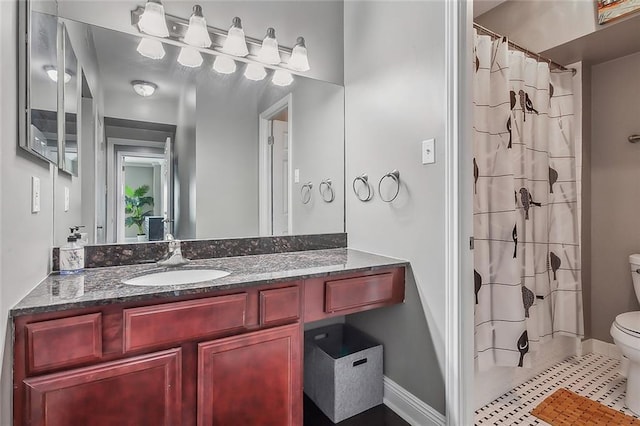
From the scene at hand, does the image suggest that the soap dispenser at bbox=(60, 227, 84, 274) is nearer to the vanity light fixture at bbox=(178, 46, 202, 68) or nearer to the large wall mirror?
the large wall mirror

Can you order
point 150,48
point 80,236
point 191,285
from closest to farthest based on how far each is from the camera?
point 191,285
point 80,236
point 150,48

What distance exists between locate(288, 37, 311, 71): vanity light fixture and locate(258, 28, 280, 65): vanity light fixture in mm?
90

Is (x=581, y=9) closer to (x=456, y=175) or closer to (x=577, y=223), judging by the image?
(x=577, y=223)

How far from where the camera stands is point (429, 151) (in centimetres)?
151

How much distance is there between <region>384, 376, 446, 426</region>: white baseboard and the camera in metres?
1.52

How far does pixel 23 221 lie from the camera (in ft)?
3.17

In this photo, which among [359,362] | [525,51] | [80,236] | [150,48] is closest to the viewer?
[80,236]

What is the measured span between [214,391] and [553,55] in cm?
288

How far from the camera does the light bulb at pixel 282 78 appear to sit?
1.93 metres

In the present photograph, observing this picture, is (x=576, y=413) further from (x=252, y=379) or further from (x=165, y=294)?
(x=165, y=294)

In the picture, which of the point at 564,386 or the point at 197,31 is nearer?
the point at 197,31

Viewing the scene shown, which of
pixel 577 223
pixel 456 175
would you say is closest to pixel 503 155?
pixel 456 175

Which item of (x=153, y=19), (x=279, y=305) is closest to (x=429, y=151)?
(x=279, y=305)

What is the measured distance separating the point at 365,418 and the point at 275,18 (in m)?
2.21
